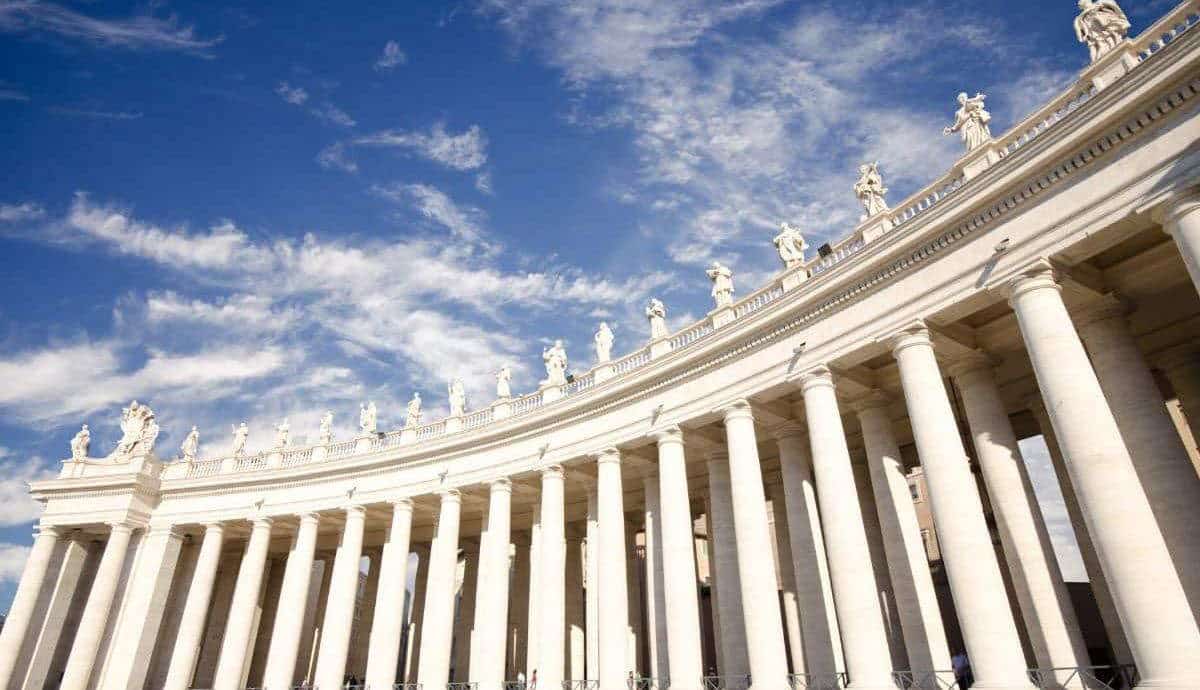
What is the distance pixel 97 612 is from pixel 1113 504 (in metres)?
55.7

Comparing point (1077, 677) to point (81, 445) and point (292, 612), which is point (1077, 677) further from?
point (81, 445)

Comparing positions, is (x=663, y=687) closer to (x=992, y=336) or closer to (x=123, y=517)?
(x=992, y=336)

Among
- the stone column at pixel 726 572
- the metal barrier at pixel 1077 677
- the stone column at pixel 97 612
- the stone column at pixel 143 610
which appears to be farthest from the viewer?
the stone column at pixel 143 610

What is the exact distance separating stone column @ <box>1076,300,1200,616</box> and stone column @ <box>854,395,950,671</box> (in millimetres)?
7991

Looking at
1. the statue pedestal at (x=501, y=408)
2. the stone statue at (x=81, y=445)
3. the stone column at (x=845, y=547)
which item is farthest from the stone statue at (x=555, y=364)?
the stone statue at (x=81, y=445)

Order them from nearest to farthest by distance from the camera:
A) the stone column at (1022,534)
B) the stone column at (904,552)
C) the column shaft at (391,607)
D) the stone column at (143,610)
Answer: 1. the stone column at (1022,534)
2. the stone column at (904,552)
3. the column shaft at (391,607)
4. the stone column at (143,610)

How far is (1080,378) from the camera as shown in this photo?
20953 mm

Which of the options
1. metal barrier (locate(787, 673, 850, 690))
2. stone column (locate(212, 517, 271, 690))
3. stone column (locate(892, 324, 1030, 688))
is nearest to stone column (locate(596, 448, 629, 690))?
metal barrier (locate(787, 673, 850, 690))

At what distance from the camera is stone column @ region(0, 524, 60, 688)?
147 feet

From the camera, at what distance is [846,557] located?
85.9ft

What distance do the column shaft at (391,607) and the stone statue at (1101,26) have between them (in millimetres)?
41767

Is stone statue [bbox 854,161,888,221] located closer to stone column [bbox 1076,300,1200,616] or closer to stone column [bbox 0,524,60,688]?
stone column [bbox 1076,300,1200,616]

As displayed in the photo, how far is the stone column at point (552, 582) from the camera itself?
3619 cm

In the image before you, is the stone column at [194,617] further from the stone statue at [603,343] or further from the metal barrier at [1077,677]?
the metal barrier at [1077,677]
